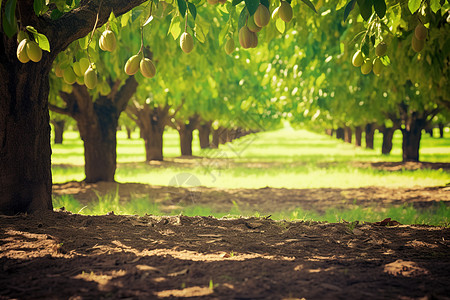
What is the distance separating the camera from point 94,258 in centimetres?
278

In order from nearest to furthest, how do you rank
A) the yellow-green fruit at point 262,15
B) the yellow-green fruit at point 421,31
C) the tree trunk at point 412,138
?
the yellow-green fruit at point 262,15
the yellow-green fruit at point 421,31
the tree trunk at point 412,138

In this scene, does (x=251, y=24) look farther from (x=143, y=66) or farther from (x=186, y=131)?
(x=186, y=131)

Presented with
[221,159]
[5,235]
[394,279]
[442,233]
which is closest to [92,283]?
[5,235]

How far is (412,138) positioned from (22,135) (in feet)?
62.2

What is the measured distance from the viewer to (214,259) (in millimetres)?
2824

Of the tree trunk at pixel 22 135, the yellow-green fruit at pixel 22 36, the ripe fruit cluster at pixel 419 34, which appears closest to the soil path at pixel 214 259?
the tree trunk at pixel 22 135

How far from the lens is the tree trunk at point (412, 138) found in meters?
18.7

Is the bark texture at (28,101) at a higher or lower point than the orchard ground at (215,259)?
higher

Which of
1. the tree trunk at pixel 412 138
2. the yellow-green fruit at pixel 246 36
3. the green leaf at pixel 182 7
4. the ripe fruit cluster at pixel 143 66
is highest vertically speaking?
the green leaf at pixel 182 7

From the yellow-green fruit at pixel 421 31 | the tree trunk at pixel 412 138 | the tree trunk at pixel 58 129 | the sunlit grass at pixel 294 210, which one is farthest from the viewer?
the tree trunk at pixel 58 129

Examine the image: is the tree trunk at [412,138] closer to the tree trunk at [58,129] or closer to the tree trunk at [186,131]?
the tree trunk at [186,131]

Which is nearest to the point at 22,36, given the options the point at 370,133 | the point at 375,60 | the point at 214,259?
the point at 214,259

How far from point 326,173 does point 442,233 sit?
40.4ft

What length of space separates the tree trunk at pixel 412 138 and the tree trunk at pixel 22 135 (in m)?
18.0
